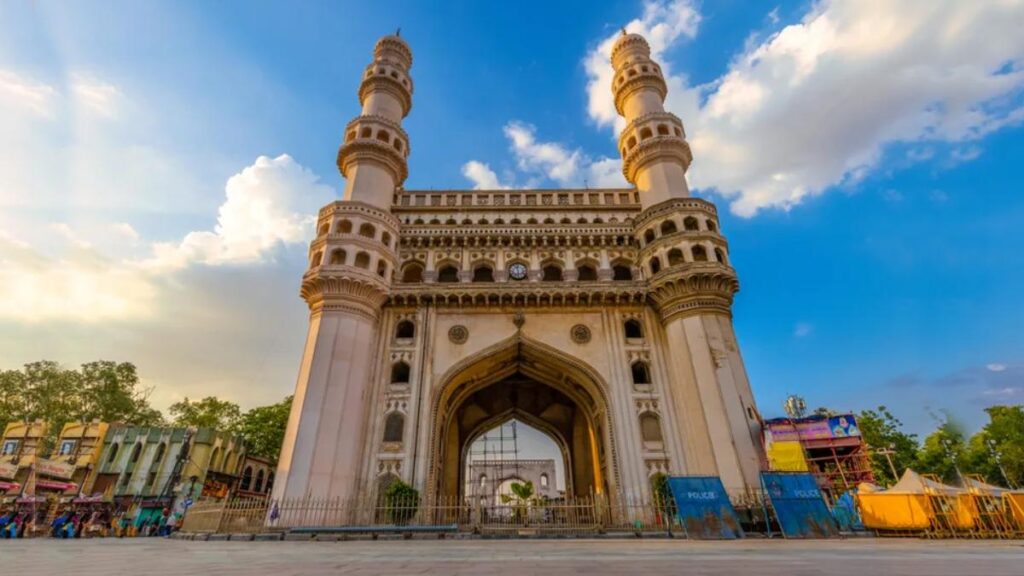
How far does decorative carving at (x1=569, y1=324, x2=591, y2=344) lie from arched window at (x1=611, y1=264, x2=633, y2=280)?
398 cm

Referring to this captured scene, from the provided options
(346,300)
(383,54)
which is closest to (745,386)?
(346,300)

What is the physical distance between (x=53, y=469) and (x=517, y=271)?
30424 mm

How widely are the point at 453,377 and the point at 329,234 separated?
379 inches

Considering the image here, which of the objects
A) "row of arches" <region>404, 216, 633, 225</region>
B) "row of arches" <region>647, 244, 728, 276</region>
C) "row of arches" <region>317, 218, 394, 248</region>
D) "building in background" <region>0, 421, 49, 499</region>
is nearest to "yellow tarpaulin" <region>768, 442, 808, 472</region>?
"row of arches" <region>647, 244, 728, 276</region>

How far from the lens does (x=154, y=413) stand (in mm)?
43438

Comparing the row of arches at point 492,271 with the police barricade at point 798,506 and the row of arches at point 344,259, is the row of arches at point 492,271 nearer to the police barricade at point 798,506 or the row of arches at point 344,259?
the row of arches at point 344,259

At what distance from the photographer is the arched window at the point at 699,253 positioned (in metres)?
23.4

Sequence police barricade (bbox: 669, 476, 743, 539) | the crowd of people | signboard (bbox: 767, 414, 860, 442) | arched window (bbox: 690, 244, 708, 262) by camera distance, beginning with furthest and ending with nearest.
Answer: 1. arched window (bbox: 690, 244, 708, 262)
2. the crowd of people
3. signboard (bbox: 767, 414, 860, 442)
4. police barricade (bbox: 669, 476, 743, 539)

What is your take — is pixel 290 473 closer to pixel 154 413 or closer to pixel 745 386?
pixel 745 386

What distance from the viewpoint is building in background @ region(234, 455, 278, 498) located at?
34500mm

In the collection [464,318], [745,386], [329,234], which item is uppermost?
[329,234]

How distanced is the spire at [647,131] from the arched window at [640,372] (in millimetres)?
9401

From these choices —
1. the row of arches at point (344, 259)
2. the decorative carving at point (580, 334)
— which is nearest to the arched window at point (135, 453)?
the row of arches at point (344, 259)

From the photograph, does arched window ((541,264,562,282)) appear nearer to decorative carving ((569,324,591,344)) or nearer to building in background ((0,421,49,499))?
decorative carving ((569,324,591,344))
